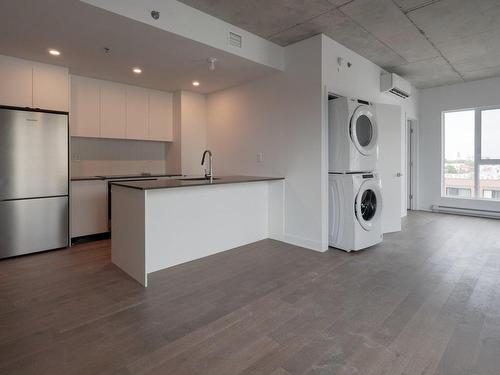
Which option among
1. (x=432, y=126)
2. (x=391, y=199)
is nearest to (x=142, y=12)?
(x=391, y=199)

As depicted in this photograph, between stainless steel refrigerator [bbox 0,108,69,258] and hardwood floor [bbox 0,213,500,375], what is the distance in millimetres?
266

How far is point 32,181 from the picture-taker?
11.3ft

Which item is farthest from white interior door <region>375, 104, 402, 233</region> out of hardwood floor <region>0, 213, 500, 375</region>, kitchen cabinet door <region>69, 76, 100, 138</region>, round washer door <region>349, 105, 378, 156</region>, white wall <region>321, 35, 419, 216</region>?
kitchen cabinet door <region>69, 76, 100, 138</region>

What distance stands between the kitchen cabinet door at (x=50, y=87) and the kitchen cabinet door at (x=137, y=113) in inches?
39.4

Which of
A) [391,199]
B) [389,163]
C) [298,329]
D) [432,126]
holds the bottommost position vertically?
[298,329]

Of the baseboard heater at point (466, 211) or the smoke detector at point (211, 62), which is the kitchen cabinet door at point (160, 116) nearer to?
the smoke detector at point (211, 62)

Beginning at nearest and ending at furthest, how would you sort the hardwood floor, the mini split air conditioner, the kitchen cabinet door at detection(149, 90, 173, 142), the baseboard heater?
1. the hardwood floor
2. the mini split air conditioner
3. the kitchen cabinet door at detection(149, 90, 173, 142)
4. the baseboard heater

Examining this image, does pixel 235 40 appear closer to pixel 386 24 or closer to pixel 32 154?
pixel 386 24

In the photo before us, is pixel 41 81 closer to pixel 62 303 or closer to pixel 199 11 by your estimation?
pixel 199 11

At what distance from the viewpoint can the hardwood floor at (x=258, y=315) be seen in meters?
1.61

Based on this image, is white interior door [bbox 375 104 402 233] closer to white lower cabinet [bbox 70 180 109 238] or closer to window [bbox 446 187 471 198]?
window [bbox 446 187 471 198]

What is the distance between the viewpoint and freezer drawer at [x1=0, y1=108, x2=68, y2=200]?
10.7 ft

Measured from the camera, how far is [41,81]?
3.67 metres

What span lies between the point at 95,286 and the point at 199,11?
2.88 m
